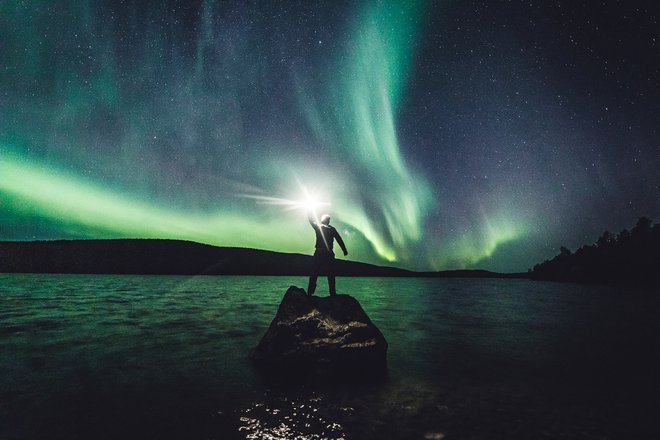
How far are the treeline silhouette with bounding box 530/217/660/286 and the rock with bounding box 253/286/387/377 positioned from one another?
126905 mm

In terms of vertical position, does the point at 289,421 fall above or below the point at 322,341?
below

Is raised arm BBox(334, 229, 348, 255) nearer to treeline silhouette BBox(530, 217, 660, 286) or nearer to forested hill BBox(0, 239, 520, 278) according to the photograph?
treeline silhouette BBox(530, 217, 660, 286)

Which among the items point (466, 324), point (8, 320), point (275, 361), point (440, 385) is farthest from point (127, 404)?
point (466, 324)

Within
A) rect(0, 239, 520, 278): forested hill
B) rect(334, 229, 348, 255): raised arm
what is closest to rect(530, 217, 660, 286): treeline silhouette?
rect(334, 229, 348, 255): raised arm

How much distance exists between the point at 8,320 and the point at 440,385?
21.5 m

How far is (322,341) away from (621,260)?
447 ft

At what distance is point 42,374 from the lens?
27.9 feet

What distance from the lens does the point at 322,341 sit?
910 cm

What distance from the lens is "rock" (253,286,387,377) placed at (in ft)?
29.0

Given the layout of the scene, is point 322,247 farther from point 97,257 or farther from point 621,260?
point 97,257

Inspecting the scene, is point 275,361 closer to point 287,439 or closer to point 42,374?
point 287,439

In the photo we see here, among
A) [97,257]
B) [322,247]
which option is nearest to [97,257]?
[97,257]

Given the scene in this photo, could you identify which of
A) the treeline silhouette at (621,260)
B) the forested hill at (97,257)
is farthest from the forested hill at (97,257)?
the treeline silhouette at (621,260)

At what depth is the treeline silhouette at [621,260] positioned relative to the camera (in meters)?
98.5
